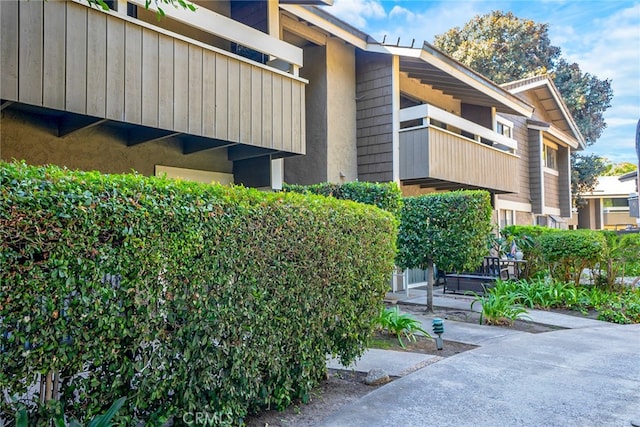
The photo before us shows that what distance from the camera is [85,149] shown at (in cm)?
589

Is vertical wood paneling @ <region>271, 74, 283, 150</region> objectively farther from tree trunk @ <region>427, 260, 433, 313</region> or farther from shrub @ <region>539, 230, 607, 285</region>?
shrub @ <region>539, 230, 607, 285</region>

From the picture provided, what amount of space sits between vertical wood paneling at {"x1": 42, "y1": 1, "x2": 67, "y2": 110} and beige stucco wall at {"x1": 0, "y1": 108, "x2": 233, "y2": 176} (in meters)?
0.96

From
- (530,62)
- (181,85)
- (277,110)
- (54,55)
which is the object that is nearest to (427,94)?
(277,110)

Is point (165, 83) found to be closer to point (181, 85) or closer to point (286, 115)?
point (181, 85)

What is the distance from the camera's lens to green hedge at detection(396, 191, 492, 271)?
7.87 meters

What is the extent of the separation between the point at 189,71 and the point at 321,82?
4.49 meters

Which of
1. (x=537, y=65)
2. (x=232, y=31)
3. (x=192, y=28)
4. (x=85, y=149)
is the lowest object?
(x=85, y=149)

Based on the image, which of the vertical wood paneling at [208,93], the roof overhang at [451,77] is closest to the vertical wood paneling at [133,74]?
the vertical wood paneling at [208,93]

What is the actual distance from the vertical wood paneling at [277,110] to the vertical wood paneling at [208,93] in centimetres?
111

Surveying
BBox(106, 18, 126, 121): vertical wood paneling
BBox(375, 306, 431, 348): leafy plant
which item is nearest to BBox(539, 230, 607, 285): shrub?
BBox(375, 306, 431, 348): leafy plant

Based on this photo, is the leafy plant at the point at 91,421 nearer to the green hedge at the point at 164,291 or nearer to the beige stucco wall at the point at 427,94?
the green hedge at the point at 164,291

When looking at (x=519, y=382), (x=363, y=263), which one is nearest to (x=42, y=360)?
(x=363, y=263)

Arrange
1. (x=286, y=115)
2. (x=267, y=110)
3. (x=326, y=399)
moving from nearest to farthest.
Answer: (x=326, y=399) < (x=267, y=110) < (x=286, y=115)

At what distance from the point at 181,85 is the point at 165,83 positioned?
0.74ft
